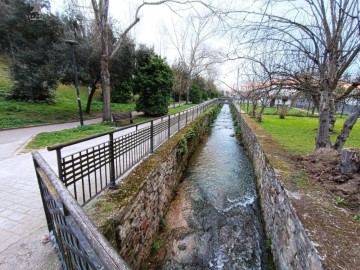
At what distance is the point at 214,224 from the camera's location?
439 cm

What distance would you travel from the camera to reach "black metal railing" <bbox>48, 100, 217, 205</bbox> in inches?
95.0

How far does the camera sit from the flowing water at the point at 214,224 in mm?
3455

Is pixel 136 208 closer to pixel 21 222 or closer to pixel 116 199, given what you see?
pixel 116 199

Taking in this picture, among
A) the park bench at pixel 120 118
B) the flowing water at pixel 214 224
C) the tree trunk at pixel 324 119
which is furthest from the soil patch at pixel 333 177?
the park bench at pixel 120 118

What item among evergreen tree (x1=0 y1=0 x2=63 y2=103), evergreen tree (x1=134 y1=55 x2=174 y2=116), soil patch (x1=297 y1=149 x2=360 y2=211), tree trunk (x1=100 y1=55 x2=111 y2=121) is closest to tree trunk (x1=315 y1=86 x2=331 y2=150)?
soil patch (x1=297 y1=149 x2=360 y2=211)

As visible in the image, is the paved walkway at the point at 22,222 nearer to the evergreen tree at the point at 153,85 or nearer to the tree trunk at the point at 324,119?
the tree trunk at the point at 324,119

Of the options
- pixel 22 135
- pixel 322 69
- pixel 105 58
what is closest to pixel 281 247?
pixel 322 69

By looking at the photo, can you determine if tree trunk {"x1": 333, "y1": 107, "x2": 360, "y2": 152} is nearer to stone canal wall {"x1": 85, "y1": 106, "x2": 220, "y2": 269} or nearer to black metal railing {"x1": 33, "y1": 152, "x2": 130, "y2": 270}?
stone canal wall {"x1": 85, "y1": 106, "x2": 220, "y2": 269}

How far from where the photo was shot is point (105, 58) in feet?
34.7

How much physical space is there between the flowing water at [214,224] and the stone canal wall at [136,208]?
16.4 inches

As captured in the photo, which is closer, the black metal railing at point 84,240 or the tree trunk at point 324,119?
the black metal railing at point 84,240

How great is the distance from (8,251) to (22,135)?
7.90 metres

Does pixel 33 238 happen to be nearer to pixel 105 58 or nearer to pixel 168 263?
pixel 168 263

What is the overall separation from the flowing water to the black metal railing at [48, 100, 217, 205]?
5.19 ft
